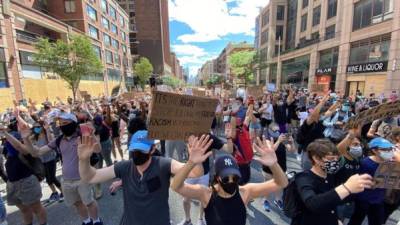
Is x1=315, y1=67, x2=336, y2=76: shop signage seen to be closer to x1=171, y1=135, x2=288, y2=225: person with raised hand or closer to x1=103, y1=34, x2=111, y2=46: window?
x1=171, y1=135, x2=288, y2=225: person with raised hand

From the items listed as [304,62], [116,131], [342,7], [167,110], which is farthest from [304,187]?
[304,62]

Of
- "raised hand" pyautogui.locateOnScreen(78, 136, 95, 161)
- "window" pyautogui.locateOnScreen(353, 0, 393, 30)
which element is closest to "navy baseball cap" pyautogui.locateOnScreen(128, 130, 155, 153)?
"raised hand" pyautogui.locateOnScreen(78, 136, 95, 161)

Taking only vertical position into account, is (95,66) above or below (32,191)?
above

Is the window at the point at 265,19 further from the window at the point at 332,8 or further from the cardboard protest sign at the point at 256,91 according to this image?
the cardboard protest sign at the point at 256,91

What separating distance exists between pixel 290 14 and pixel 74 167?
46857mm

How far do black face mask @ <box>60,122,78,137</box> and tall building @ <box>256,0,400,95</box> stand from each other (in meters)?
8.54

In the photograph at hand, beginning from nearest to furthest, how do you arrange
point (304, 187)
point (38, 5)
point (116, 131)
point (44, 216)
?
point (304, 187) < point (44, 216) < point (116, 131) < point (38, 5)

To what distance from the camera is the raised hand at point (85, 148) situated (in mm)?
2178

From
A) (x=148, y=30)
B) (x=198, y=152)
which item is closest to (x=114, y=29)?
(x=148, y=30)

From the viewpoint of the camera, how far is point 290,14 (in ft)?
137

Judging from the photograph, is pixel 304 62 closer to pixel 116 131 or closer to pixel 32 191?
pixel 116 131

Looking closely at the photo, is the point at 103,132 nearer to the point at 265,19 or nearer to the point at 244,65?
the point at 244,65

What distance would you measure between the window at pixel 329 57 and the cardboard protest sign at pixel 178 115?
94.3 feet

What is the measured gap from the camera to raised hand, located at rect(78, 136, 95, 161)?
85.7 inches
